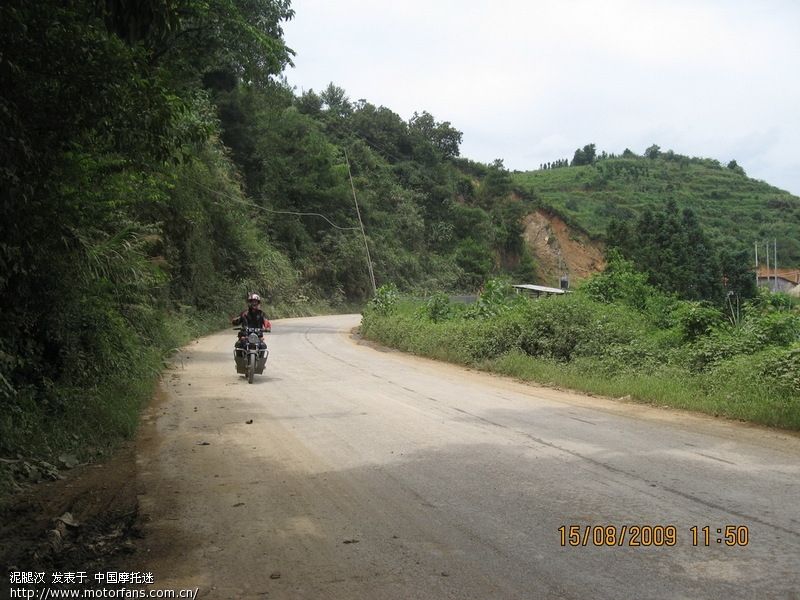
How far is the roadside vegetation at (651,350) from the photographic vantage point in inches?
386

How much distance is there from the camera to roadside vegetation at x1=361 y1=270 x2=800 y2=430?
9812 millimetres

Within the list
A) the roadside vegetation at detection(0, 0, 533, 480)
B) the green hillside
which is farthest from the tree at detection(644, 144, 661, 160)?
the roadside vegetation at detection(0, 0, 533, 480)

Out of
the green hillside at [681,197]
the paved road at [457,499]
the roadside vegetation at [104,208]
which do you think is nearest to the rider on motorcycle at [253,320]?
the roadside vegetation at [104,208]

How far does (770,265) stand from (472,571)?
6713cm

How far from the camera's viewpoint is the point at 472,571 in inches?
162

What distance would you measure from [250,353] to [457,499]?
865 centimetres

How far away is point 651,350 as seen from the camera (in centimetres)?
1333

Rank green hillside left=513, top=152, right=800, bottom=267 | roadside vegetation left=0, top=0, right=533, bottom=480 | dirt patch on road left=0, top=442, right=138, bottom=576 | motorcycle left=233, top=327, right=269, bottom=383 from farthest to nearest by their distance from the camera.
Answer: green hillside left=513, top=152, right=800, bottom=267 → motorcycle left=233, top=327, right=269, bottom=383 → roadside vegetation left=0, top=0, right=533, bottom=480 → dirt patch on road left=0, top=442, right=138, bottom=576

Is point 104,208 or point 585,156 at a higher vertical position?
point 585,156

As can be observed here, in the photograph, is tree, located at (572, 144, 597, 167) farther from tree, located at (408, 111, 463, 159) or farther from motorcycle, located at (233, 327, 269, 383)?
motorcycle, located at (233, 327, 269, 383)

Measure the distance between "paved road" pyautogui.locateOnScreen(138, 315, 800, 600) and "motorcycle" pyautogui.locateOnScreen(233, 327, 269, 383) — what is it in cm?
282

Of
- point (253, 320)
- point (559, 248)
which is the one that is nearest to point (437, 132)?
point (559, 248)

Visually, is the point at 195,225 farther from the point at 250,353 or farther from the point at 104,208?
the point at 104,208

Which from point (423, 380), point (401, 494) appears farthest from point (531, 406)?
point (401, 494)
